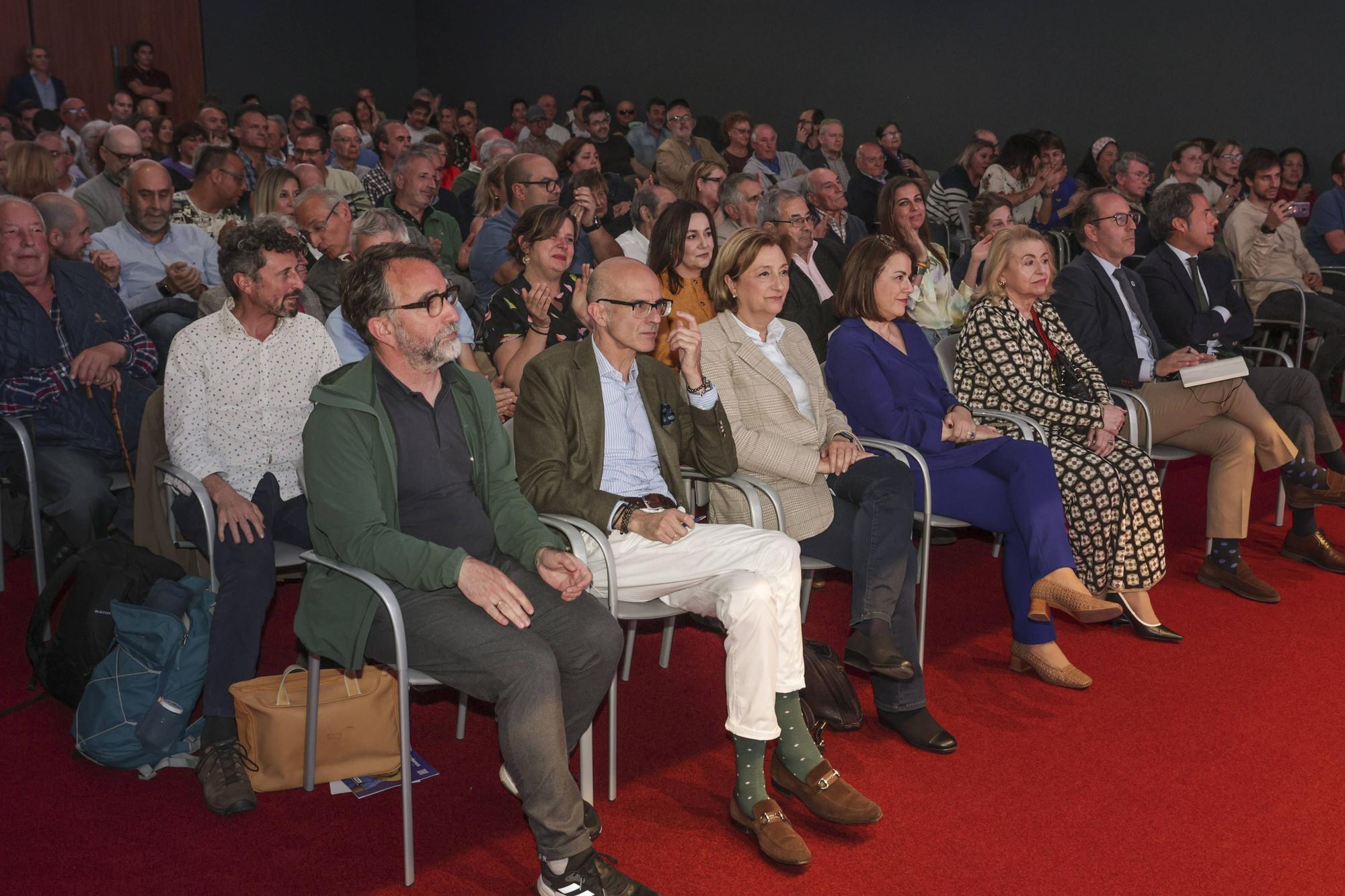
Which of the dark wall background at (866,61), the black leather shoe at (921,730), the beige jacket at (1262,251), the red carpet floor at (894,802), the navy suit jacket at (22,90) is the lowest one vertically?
the red carpet floor at (894,802)

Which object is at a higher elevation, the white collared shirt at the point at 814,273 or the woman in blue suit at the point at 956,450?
the white collared shirt at the point at 814,273

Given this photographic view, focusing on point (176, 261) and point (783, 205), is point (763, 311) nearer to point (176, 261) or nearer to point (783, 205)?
point (783, 205)

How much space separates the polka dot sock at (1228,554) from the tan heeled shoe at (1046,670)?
1.09 metres

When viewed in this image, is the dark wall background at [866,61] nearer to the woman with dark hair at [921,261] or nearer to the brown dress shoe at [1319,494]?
the woman with dark hair at [921,261]

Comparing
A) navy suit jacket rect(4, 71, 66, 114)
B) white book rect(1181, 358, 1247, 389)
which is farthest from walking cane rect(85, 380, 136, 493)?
navy suit jacket rect(4, 71, 66, 114)

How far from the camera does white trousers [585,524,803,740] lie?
252 cm

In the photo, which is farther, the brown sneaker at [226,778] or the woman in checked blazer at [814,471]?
Answer: the woman in checked blazer at [814,471]

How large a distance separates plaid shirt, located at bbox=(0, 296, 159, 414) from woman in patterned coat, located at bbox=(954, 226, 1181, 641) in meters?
2.67

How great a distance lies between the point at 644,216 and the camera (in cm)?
509

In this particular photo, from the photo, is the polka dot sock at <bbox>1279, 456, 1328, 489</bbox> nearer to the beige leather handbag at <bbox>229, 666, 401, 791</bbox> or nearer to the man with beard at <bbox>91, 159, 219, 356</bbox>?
the beige leather handbag at <bbox>229, 666, 401, 791</bbox>

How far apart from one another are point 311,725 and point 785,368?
1.63m

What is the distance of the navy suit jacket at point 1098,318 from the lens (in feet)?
14.4

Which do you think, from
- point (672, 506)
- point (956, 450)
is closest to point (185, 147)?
point (672, 506)

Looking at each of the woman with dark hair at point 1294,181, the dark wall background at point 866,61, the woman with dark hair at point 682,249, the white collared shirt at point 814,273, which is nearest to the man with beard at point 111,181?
the woman with dark hair at point 682,249
